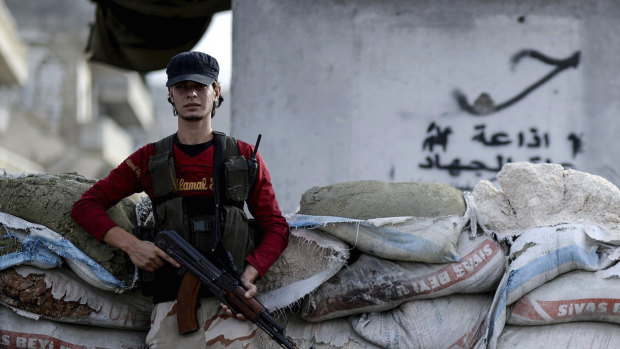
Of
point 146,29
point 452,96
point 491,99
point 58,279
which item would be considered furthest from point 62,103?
point 58,279

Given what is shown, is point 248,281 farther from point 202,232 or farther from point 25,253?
point 25,253

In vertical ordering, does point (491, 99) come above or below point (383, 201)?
above

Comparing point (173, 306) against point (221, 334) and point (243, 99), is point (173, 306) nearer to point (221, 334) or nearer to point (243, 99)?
point (221, 334)

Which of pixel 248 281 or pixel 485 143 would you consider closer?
pixel 248 281

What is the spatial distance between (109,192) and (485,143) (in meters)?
2.57

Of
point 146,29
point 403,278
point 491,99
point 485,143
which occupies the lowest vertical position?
point 403,278

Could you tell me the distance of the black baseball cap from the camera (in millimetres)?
2549

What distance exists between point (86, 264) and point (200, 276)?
469 millimetres

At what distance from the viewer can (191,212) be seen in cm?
261

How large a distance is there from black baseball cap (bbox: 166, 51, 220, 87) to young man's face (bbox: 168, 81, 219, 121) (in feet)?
0.09

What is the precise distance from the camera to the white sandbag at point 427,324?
2.68m

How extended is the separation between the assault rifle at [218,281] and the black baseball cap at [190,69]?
53cm

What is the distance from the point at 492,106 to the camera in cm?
449

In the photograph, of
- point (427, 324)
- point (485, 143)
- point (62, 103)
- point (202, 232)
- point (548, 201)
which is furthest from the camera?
point (62, 103)
